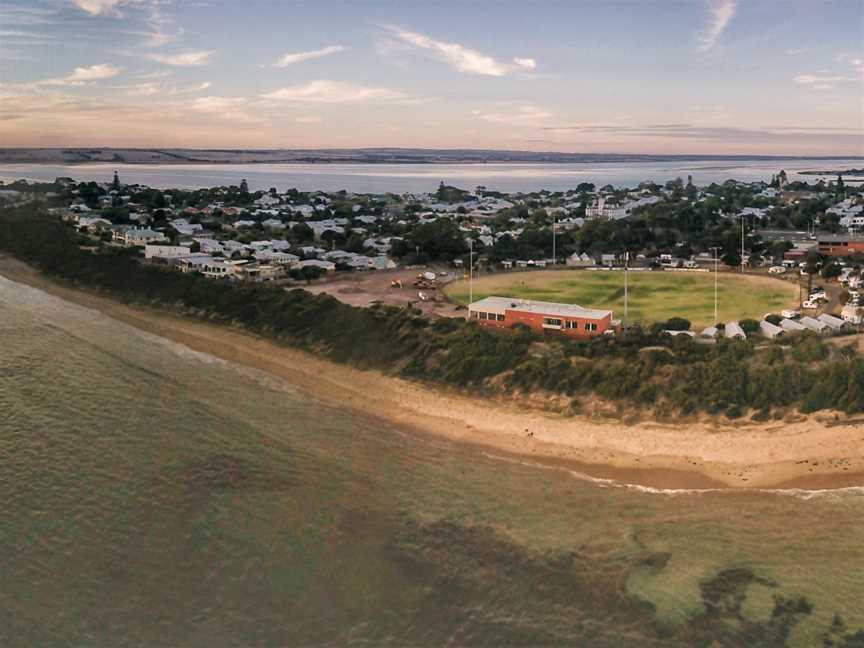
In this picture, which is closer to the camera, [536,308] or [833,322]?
[833,322]

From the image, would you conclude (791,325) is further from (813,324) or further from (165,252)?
(165,252)

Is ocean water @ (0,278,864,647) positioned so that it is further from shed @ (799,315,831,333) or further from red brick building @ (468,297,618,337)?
shed @ (799,315,831,333)

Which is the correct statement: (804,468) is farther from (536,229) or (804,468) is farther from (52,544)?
(536,229)

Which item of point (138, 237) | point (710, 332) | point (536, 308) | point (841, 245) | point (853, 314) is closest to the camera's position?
point (710, 332)

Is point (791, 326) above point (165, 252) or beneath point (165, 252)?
beneath

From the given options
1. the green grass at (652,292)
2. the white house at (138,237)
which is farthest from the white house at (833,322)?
the white house at (138,237)

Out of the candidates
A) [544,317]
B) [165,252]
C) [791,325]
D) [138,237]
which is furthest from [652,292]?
[138,237]

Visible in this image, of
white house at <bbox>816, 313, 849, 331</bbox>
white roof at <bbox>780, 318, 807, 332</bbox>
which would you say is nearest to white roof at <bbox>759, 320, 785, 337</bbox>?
white roof at <bbox>780, 318, 807, 332</bbox>

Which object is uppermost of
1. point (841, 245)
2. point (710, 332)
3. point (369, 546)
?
point (841, 245)
